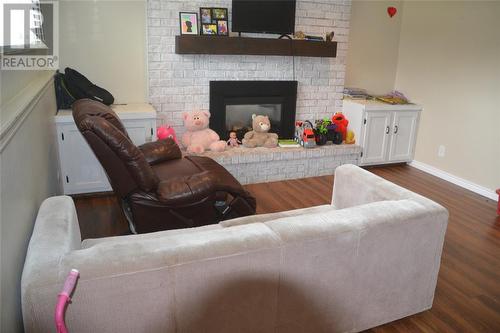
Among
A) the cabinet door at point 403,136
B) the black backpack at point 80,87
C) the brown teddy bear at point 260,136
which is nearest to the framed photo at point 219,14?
the brown teddy bear at point 260,136

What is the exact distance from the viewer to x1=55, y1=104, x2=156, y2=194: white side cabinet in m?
3.48

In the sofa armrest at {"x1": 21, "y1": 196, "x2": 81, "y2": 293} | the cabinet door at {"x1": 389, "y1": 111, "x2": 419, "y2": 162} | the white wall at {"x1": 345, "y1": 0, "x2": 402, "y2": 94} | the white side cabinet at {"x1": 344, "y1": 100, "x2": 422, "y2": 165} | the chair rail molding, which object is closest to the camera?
the sofa armrest at {"x1": 21, "y1": 196, "x2": 81, "y2": 293}

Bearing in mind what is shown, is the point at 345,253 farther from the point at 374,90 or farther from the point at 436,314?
the point at 374,90

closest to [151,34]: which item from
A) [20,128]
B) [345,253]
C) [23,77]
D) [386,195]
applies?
[23,77]

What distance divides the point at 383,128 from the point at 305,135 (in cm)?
109

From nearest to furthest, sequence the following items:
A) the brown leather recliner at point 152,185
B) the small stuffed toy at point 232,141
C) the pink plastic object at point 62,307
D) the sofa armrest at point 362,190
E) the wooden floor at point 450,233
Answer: the pink plastic object at point 62,307
the sofa armrest at point 362,190
the wooden floor at point 450,233
the brown leather recliner at point 152,185
the small stuffed toy at point 232,141

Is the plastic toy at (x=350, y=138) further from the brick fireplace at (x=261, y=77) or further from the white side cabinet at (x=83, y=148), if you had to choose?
the white side cabinet at (x=83, y=148)

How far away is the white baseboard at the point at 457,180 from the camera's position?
4.14 m

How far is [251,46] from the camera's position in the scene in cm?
419

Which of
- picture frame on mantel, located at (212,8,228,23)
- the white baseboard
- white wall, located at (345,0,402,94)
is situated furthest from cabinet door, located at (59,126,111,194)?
the white baseboard

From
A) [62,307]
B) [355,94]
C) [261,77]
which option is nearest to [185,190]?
[62,307]

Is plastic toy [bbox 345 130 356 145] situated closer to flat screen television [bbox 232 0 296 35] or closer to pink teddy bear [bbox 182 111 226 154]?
flat screen television [bbox 232 0 296 35]

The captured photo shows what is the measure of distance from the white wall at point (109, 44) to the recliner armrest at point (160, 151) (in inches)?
43.7

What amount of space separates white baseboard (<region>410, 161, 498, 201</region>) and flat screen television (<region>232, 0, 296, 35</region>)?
7.87 feet
